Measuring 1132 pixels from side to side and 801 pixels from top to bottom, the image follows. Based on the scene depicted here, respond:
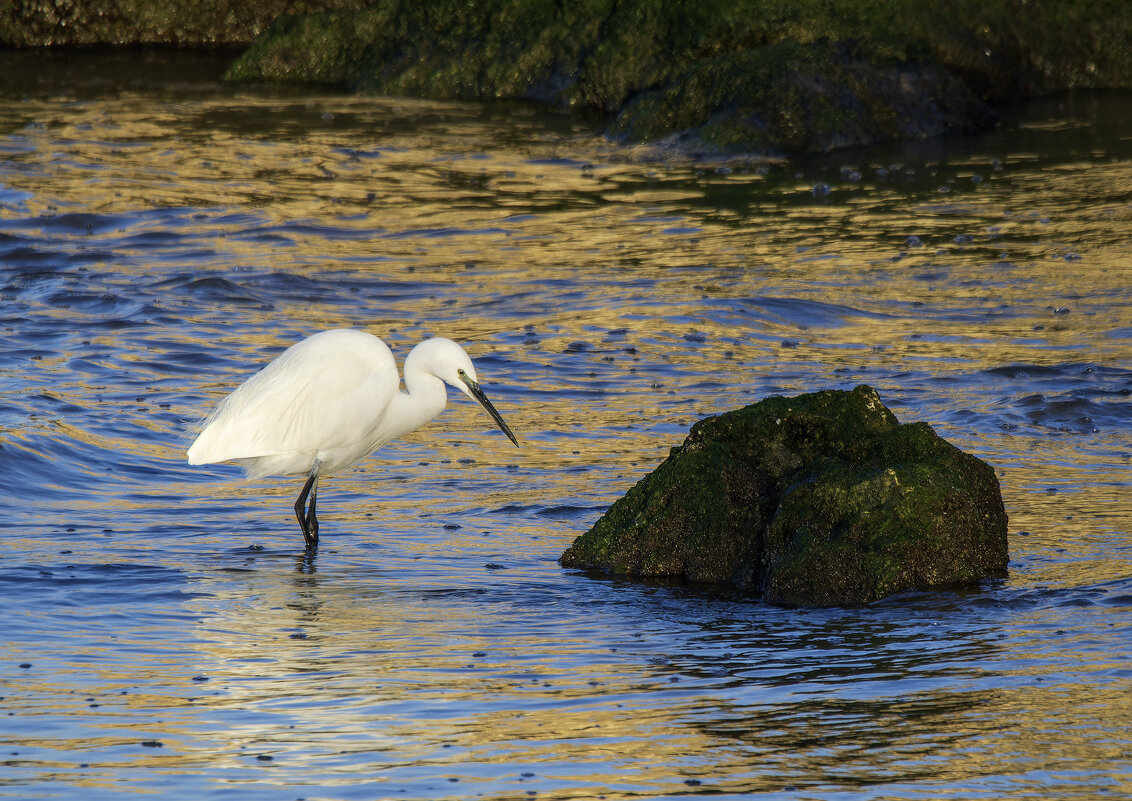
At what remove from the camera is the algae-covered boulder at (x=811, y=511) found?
20.1 feet

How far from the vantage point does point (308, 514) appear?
24.8 feet

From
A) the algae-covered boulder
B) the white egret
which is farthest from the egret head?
the algae-covered boulder

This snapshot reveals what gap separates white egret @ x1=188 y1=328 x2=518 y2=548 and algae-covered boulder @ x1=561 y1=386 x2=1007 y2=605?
124cm

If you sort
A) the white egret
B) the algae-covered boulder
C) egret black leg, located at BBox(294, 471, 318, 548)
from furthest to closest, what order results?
the white egret, egret black leg, located at BBox(294, 471, 318, 548), the algae-covered boulder

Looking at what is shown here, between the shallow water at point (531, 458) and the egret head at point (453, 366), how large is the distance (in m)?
0.56

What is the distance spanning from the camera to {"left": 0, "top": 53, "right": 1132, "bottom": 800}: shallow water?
4.74 metres

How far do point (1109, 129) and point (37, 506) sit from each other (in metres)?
14.0

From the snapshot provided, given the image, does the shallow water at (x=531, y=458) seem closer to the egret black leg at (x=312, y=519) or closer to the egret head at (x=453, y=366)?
the egret black leg at (x=312, y=519)

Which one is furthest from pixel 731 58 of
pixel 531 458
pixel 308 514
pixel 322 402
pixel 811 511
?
pixel 811 511

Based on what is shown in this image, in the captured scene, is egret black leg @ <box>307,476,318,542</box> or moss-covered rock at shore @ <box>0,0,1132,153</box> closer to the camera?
egret black leg @ <box>307,476,318,542</box>

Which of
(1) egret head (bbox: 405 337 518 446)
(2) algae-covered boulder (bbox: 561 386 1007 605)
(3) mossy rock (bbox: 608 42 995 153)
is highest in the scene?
(3) mossy rock (bbox: 608 42 995 153)

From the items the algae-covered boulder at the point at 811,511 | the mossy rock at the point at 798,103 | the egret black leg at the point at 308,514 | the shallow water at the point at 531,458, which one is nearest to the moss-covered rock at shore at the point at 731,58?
the mossy rock at the point at 798,103

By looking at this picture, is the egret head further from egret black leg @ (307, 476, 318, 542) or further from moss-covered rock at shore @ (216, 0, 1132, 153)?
moss-covered rock at shore @ (216, 0, 1132, 153)

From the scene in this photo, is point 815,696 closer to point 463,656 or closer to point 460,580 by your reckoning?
point 463,656
